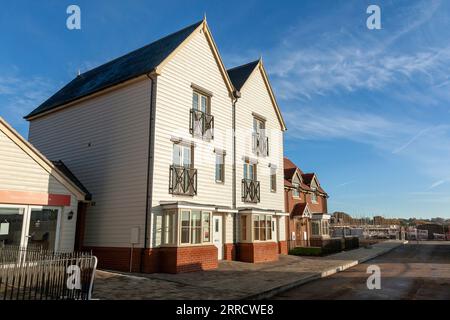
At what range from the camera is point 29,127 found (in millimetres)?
21453

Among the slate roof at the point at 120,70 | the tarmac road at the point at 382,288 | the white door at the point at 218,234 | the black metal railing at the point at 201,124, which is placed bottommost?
the tarmac road at the point at 382,288

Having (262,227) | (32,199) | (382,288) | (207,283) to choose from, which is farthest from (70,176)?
(382,288)

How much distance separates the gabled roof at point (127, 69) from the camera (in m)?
16.6

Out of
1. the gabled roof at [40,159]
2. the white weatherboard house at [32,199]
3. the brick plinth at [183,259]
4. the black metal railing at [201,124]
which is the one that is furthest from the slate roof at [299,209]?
the white weatherboard house at [32,199]

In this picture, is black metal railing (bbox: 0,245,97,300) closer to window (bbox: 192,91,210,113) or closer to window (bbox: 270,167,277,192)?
window (bbox: 192,91,210,113)

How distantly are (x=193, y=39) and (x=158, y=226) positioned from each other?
366 inches

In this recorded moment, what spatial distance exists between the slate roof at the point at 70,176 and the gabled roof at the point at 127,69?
340 cm

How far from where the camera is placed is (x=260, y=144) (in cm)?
2256

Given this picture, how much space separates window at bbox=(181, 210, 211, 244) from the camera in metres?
15.0

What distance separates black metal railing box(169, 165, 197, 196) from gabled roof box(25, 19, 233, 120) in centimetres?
430

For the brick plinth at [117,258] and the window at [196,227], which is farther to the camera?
the window at [196,227]

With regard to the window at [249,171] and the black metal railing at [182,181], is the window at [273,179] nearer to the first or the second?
the window at [249,171]

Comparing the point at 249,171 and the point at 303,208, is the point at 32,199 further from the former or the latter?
the point at 303,208

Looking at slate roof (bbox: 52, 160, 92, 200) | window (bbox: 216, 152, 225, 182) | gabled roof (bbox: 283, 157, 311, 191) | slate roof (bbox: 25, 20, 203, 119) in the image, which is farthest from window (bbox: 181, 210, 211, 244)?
gabled roof (bbox: 283, 157, 311, 191)
